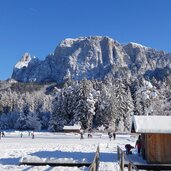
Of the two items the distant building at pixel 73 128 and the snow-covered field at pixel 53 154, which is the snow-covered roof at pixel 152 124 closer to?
the snow-covered field at pixel 53 154

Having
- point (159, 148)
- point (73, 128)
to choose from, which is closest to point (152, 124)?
point (159, 148)

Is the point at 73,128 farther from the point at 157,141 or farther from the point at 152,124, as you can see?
the point at 157,141

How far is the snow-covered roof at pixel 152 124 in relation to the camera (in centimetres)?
2795

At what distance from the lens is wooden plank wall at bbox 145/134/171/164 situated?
92.0 feet

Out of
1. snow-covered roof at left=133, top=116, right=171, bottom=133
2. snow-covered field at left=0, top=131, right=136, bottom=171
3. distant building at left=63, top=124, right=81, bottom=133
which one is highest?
distant building at left=63, top=124, right=81, bottom=133

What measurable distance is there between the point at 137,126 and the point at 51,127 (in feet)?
273

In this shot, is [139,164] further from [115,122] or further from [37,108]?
[37,108]

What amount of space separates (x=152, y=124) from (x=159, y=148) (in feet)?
6.25

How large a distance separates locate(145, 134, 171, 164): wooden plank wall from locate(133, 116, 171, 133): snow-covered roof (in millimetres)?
669

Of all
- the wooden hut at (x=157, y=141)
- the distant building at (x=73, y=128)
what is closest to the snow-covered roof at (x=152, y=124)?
the wooden hut at (x=157, y=141)

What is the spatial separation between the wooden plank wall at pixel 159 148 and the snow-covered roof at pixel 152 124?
669 millimetres

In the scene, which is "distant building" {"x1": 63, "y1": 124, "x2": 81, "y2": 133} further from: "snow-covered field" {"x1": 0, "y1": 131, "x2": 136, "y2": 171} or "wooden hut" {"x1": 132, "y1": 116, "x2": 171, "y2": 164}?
"wooden hut" {"x1": 132, "y1": 116, "x2": 171, "y2": 164}

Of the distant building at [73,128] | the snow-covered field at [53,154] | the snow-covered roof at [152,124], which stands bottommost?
the snow-covered field at [53,154]

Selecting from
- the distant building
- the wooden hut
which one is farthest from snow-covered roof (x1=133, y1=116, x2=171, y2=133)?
the distant building
